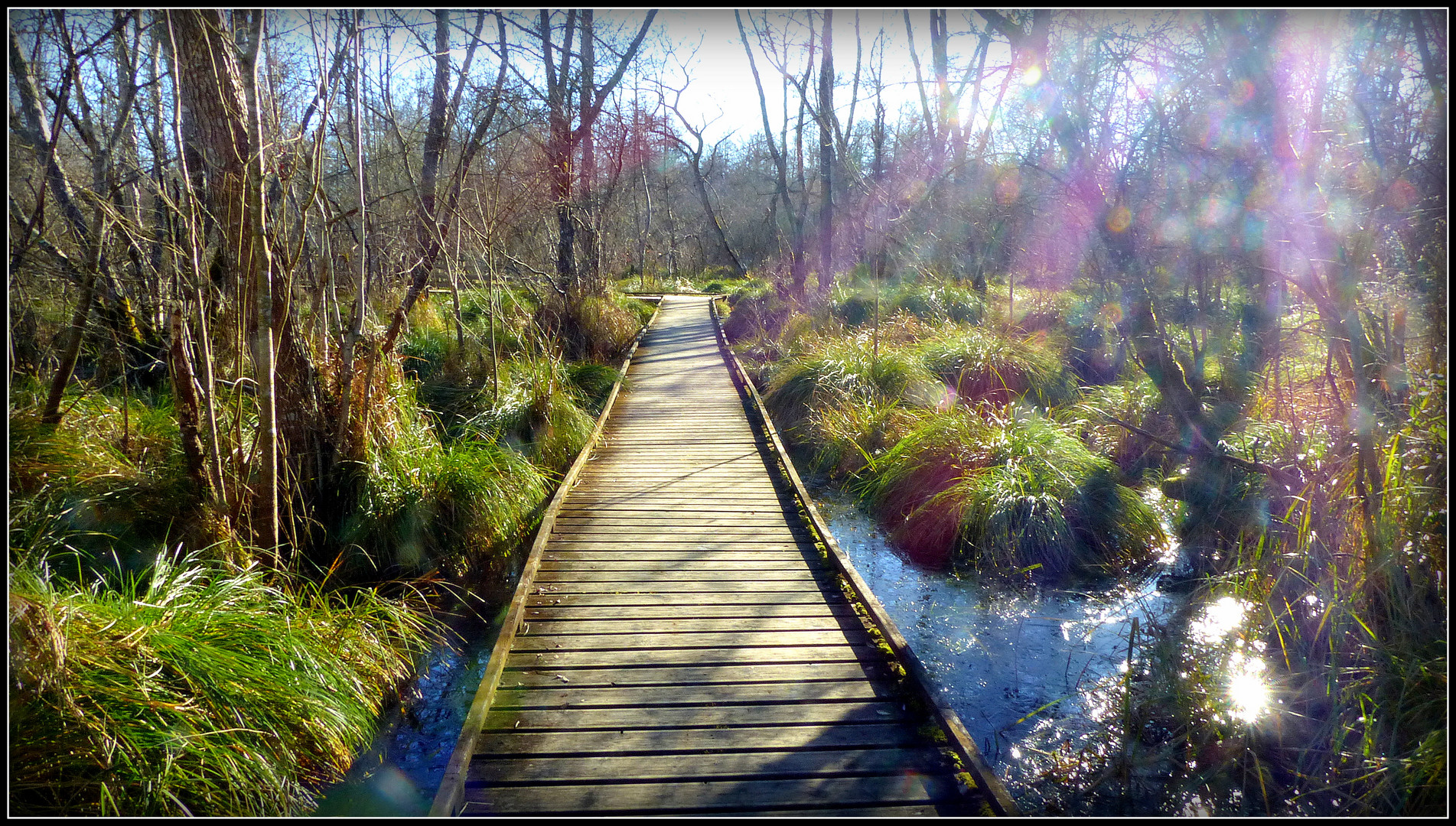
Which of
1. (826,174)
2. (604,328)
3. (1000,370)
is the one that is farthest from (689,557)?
(826,174)

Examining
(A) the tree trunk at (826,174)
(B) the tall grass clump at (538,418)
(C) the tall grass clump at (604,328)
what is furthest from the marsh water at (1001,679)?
(A) the tree trunk at (826,174)

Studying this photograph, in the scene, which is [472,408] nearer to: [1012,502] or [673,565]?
[673,565]

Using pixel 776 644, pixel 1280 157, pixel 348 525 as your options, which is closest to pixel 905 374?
pixel 1280 157

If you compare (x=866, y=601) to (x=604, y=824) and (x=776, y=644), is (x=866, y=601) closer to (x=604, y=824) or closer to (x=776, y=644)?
(x=776, y=644)

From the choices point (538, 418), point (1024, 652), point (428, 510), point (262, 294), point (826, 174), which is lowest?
point (1024, 652)

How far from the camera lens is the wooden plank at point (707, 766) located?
296 cm

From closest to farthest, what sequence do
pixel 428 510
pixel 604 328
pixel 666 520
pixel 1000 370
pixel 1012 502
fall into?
pixel 428 510 < pixel 666 520 < pixel 1012 502 < pixel 1000 370 < pixel 604 328

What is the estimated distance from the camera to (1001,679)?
430cm

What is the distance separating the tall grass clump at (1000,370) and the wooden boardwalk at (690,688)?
4171 millimetres

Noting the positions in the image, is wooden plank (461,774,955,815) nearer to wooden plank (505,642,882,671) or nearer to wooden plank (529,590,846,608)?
wooden plank (505,642,882,671)

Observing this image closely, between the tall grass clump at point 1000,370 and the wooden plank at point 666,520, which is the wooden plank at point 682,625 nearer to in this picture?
the wooden plank at point 666,520

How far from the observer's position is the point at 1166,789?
3.30 meters

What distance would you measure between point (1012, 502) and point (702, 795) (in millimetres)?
4081

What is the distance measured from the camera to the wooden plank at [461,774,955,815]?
9.20 ft
